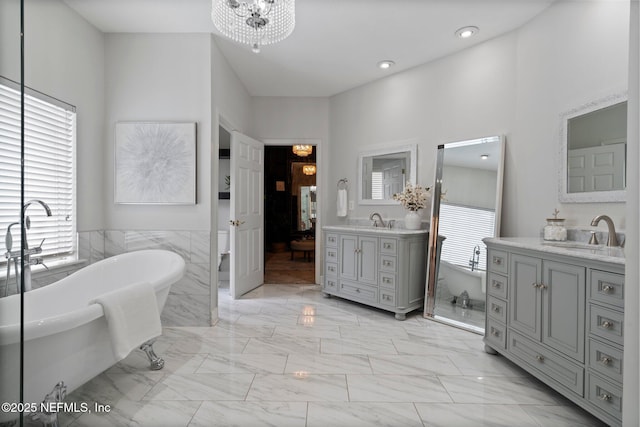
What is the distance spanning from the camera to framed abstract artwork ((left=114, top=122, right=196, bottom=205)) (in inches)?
114

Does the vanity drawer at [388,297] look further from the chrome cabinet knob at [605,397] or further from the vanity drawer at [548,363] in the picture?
the chrome cabinet knob at [605,397]

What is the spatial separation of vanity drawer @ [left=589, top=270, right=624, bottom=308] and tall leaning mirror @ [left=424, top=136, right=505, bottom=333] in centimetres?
126

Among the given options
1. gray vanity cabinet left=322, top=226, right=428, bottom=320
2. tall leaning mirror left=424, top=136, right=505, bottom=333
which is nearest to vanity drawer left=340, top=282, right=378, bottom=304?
gray vanity cabinet left=322, top=226, right=428, bottom=320

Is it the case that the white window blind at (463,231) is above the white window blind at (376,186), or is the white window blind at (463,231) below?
below

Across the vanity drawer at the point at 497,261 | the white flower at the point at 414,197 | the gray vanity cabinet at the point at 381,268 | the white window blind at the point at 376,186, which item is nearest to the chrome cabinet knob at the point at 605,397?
the vanity drawer at the point at 497,261

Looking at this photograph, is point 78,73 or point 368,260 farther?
point 368,260

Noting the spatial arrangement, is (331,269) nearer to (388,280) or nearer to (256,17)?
(388,280)

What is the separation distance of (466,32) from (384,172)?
1.65 m

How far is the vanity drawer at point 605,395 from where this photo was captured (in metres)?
1.43

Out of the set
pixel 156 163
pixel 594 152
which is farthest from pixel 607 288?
pixel 156 163

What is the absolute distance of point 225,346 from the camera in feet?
8.21

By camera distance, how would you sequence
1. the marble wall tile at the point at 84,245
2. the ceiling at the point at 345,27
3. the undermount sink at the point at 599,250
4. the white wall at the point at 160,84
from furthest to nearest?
the white wall at the point at 160,84 → the marble wall tile at the point at 84,245 → the ceiling at the point at 345,27 → the undermount sink at the point at 599,250

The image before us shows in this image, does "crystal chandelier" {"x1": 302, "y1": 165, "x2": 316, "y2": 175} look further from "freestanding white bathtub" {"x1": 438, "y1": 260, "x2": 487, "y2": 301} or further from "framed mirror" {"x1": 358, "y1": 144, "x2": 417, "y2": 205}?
"freestanding white bathtub" {"x1": 438, "y1": 260, "x2": 487, "y2": 301}

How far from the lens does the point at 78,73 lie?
2.63m
